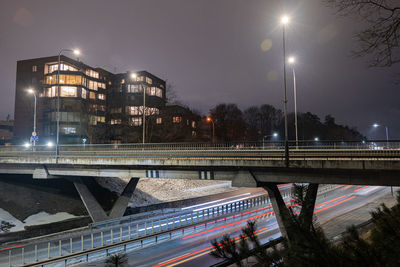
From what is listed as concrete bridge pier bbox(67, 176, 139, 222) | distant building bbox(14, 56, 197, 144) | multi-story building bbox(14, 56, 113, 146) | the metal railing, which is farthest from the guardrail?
multi-story building bbox(14, 56, 113, 146)

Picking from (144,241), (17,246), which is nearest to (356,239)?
(144,241)

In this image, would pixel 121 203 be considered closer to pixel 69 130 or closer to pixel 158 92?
pixel 69 130

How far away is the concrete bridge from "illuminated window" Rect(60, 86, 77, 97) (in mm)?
36983

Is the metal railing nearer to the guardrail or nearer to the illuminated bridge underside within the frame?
the illuminated bridge underside

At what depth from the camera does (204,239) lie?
19.3 metres

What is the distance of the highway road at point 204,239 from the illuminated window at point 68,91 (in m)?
50.8

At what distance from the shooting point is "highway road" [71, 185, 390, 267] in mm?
15312

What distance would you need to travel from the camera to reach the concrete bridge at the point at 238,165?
11539 mm

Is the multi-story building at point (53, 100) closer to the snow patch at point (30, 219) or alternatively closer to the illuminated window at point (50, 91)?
the illuminated window at point (50, 91)

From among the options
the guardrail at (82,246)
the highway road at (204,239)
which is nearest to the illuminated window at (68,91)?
the guardrail at (82,246)

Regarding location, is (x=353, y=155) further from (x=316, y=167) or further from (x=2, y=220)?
(x=2, y=220)

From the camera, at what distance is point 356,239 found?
2385mm

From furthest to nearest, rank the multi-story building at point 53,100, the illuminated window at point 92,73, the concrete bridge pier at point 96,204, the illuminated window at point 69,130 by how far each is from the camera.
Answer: the illuminated window at point 92,73, the illuminated window at point 69,130, the multi-story building at point 53,100, the concrete bridge pier at point 96,204

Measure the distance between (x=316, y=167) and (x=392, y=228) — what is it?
32.4 feet
